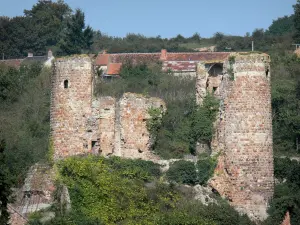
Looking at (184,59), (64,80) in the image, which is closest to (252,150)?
(64,80)

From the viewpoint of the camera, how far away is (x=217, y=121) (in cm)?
3039

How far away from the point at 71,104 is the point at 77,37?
32.3 metres

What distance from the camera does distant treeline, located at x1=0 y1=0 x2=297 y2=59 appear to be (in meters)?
62.7

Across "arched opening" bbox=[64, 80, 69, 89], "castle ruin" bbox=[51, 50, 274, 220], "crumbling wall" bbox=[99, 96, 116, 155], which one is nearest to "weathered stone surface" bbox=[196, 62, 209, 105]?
"castle ruin" bbox=[51, 50, 274, 220]

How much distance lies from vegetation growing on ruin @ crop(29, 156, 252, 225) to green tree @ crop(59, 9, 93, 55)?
104 feet

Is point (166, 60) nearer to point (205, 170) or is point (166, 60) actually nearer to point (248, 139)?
point (205, 170)

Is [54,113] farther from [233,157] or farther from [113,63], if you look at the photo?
[113,63]

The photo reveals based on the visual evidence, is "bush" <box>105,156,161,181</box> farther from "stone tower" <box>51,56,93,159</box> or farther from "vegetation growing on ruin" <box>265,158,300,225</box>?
"vegetation growing on ruin" <box>265,158,300,225</box>

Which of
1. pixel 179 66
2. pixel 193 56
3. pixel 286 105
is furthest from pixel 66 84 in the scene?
pixel 193 56

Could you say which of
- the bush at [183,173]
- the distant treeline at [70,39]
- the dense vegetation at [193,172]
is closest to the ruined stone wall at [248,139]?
the dense vegetation at [193,172]

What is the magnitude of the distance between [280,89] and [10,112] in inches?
575

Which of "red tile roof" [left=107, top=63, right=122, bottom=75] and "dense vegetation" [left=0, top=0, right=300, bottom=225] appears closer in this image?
"dense vegetation" [left=0, top=0, right=300, bottom=225]

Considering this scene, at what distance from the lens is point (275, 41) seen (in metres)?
63.3

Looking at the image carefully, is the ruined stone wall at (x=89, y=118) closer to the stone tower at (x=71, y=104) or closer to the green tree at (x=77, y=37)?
the stone tower at (x=71, y=104)
